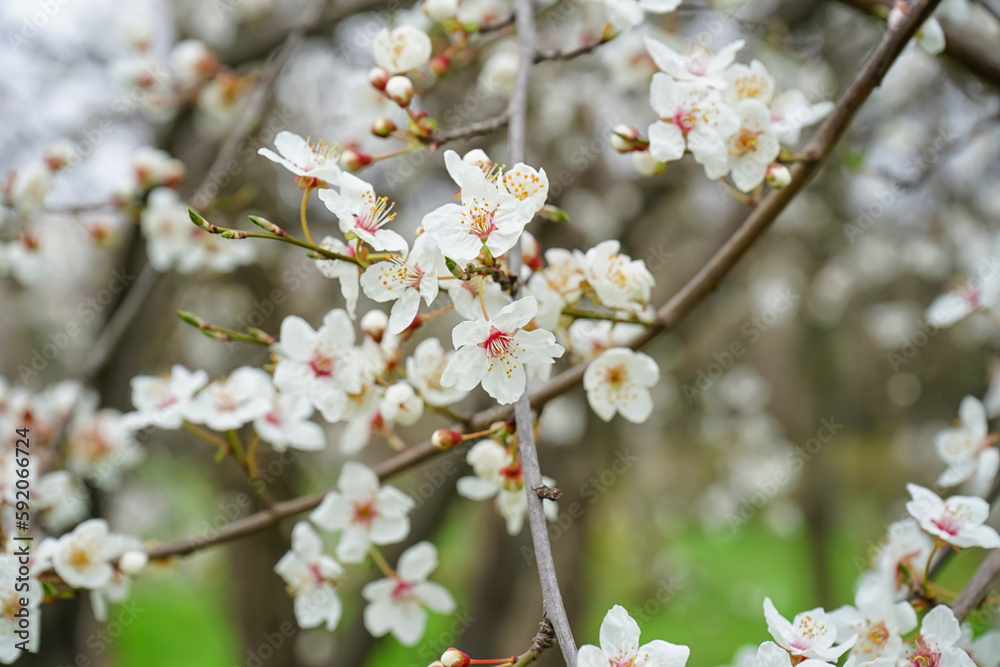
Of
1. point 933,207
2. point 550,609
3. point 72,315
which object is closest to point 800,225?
point 933,207

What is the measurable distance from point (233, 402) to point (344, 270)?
1.81ft

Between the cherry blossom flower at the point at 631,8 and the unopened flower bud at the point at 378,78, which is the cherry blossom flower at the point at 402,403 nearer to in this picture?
the unopened flower bud at the point at 378,78

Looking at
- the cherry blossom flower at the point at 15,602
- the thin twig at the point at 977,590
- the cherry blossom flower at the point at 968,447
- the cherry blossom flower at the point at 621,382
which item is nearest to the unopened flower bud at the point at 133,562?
the cherry blossom flower at the point at 15,602

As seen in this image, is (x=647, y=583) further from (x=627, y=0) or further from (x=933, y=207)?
(x=627, y=0)

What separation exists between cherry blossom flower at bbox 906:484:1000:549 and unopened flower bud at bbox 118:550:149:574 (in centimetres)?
142

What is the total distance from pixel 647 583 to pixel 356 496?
548 cm

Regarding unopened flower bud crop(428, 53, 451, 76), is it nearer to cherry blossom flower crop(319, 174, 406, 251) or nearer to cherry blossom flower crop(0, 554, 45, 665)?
cherry blossom flower crop(319, 174, 406, 251)

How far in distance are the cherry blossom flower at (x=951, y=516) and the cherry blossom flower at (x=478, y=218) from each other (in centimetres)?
85

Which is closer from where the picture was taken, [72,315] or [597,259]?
[597,259]

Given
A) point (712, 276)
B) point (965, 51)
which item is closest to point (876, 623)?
point (712, 276)

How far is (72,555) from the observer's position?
1.35m

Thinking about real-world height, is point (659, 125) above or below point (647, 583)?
above

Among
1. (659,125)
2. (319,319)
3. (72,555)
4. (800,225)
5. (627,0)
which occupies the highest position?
(627,0)

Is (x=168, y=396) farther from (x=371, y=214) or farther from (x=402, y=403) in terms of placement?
(x=371, y=214)
